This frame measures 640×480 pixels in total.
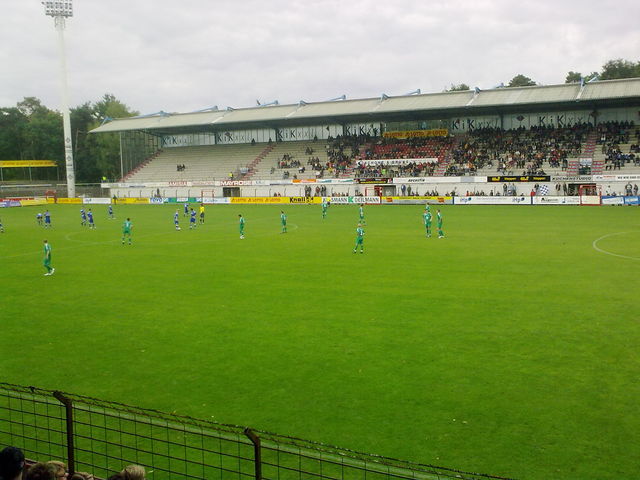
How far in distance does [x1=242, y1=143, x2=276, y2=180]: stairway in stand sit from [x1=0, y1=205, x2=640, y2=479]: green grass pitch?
56.7 metres

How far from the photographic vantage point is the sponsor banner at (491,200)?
58.7m

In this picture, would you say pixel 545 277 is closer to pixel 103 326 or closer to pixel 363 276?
pixel 363 276

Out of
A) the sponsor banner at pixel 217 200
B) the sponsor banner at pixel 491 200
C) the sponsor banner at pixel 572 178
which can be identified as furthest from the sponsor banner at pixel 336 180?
the sponsor banner at pixel 572 178

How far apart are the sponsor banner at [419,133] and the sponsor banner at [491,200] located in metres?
17.4

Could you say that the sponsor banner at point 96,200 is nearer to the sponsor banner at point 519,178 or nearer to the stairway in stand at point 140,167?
the stairway in stand at point 140,167

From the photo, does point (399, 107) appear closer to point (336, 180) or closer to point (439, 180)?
point (439, 180)

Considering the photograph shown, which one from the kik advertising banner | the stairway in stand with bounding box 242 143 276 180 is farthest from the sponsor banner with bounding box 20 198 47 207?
the kik advertising banner

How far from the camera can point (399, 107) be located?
71.4m

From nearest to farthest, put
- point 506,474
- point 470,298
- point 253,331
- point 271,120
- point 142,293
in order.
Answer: point 506,474, point 253,331, point 470,298, point 142,293, point 271,120

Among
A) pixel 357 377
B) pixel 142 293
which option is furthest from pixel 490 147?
pixel 357 377

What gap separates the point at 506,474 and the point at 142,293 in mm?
14409

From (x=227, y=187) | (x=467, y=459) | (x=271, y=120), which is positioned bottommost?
(x=467, y=459)

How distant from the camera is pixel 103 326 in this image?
1438cm

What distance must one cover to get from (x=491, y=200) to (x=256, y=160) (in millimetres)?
39319
